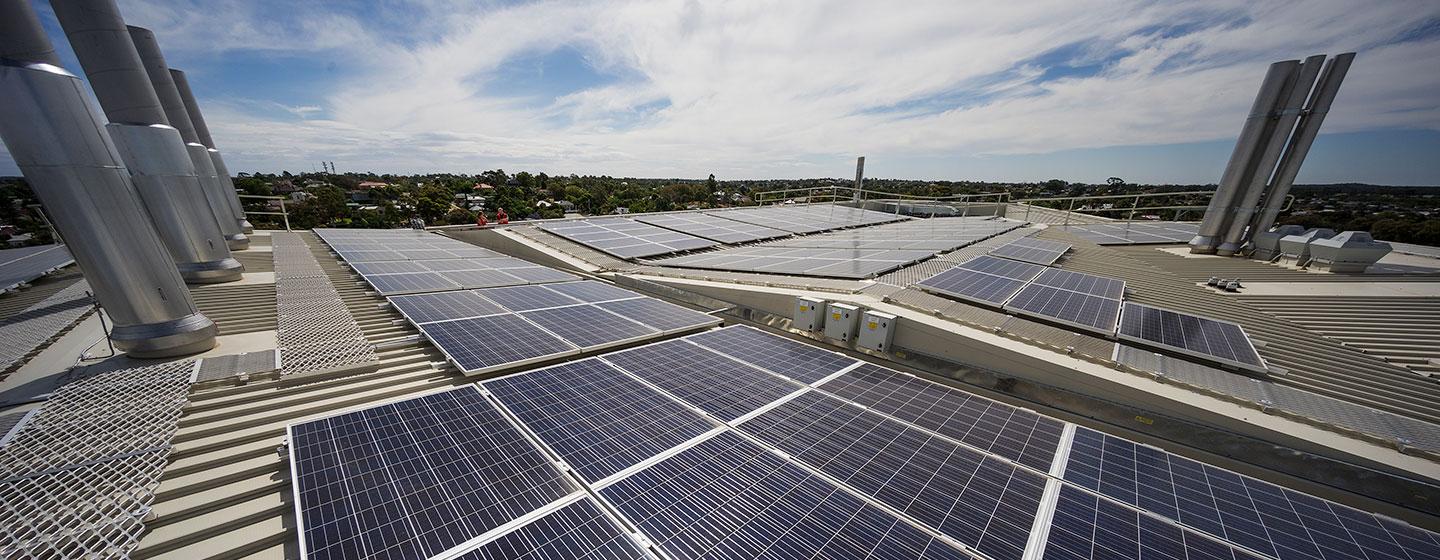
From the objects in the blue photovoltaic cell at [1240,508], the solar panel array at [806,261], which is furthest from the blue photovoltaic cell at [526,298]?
the blue photovoltaic cell at [1240,508]

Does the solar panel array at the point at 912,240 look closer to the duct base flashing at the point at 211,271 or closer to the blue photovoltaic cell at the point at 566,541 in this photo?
the blue photovoltaic cell at the point at 566,541

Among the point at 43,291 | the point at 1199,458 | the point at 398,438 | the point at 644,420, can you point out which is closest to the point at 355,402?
the point at 398,438

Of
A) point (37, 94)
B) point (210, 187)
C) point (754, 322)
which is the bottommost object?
point (754, 322)

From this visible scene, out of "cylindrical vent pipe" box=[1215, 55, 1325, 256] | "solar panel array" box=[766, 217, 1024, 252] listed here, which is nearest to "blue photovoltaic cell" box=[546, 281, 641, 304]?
"solar panel array" box=[766, 217, 1024, 252]

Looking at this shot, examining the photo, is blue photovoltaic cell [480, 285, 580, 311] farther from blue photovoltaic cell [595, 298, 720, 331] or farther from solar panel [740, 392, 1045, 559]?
solar panel [740, 392, 1045, 559]

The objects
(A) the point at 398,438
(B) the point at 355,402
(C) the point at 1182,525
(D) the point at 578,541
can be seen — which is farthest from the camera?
(B) the point at 355,402

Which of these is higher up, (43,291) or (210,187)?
(210,187)

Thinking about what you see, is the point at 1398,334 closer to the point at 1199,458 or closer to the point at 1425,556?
the point at 1199,458
